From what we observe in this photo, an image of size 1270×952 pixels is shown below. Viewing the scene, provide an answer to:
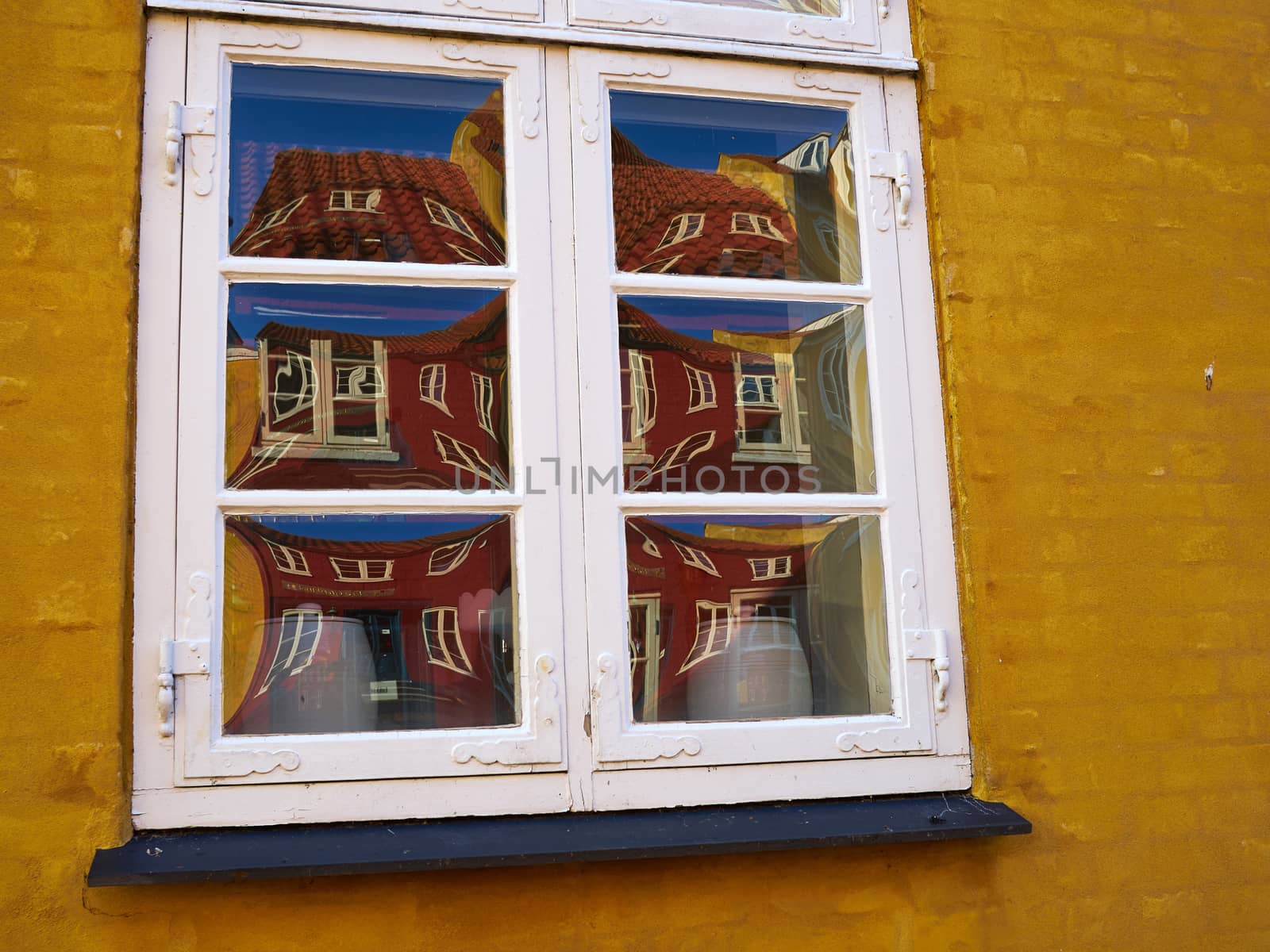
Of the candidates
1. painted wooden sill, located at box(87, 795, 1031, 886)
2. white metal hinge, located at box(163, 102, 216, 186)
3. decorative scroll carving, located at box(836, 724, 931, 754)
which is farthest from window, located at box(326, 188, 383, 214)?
decorative scroll carving, located at box(836, 724, 931, 754)

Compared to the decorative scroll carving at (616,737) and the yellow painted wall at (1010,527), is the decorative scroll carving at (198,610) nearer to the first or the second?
the yellow painted wall at (1010,527)

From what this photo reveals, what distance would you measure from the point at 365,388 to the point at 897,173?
1278mm

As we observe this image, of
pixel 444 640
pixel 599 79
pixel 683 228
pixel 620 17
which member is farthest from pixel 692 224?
pixel 444 640

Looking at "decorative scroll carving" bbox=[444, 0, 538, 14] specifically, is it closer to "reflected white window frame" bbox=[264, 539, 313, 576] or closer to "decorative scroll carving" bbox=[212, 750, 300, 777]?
"reflected white window frame" bbox=[264, 539, 313, 576]

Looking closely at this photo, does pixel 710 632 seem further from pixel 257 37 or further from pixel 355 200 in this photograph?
pixel 257 37

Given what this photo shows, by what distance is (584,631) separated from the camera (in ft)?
7.27

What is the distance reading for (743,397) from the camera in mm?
2422

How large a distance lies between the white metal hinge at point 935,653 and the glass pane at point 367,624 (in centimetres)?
84

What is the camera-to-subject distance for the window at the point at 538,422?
6.98 feet

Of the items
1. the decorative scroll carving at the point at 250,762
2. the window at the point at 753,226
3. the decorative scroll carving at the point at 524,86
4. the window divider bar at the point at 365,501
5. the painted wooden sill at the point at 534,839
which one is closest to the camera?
the painted wooden sill at the point at 534,839

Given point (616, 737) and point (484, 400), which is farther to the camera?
point (484, 400)

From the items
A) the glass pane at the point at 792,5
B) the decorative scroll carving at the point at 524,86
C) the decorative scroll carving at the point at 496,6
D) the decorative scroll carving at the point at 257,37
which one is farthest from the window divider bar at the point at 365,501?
the glass pane at the point at 792,5

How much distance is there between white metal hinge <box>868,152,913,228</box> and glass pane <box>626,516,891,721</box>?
69cm

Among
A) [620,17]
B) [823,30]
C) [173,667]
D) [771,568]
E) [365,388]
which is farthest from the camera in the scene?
[823,30]
